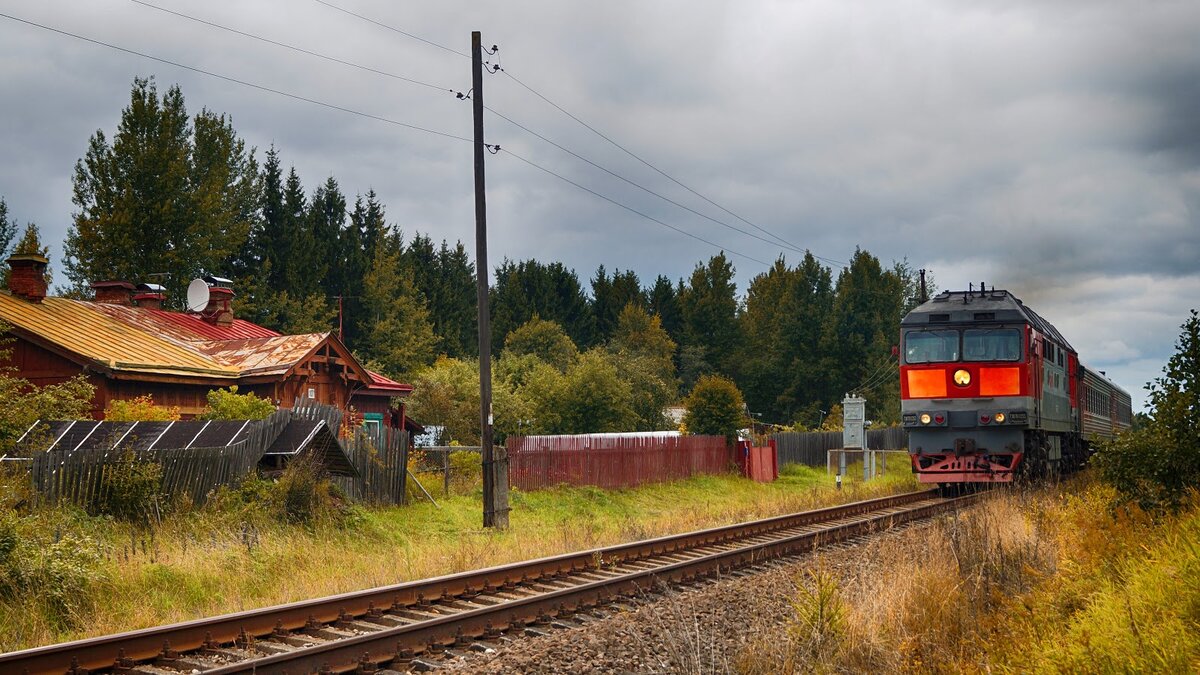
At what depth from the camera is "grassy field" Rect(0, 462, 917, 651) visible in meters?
10.2

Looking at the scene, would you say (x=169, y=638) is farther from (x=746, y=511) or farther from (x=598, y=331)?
(x=598, y=331)

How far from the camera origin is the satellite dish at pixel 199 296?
116ft

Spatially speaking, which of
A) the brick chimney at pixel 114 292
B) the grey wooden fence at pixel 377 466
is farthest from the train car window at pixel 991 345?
the brick chimney at pixel 114 292

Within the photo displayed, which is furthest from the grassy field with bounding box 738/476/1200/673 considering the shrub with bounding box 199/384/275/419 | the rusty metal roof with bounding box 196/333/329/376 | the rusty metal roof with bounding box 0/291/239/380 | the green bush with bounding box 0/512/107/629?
the rusty metal roof with bounding box 196/333/329/376

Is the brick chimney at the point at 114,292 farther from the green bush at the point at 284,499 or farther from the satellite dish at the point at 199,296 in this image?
the green bush at the point at 284,499

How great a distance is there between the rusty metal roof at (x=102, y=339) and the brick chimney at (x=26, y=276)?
248mm

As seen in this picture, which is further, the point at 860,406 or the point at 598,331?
the point at 598,331

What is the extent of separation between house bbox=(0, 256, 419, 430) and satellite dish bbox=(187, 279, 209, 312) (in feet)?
3.71

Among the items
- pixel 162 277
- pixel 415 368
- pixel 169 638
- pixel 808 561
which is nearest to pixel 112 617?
pixel 169 638

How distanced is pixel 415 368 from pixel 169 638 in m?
58.1

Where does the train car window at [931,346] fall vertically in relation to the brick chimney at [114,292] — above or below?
below

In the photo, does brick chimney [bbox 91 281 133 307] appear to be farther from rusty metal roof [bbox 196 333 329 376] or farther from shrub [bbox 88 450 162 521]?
shrub [bbox 88 450 162 521]

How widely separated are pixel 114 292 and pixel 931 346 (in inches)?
989

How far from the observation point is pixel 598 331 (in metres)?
98.5
